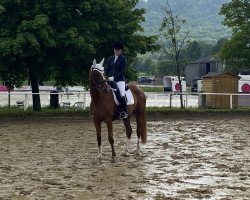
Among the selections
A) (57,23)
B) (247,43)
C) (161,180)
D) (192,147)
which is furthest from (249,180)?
(247,43)

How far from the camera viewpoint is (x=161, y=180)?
8812 mm

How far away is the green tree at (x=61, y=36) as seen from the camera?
22.0 m

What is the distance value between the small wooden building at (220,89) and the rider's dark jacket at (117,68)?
59.0ft

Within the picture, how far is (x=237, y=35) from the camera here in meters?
35.5

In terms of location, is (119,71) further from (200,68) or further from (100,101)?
(200,68)

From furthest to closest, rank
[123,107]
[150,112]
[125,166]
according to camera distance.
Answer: [150,112]
[123,107]
[125,166]

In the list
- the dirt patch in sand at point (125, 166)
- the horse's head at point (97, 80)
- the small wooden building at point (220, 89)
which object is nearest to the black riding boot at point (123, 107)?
the horse's head at point (97, 80)

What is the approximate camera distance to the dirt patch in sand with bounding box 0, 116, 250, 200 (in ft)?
25.6

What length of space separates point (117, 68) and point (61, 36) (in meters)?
11.2

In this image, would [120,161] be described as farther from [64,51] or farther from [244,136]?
[64,51]

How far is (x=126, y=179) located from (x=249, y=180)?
223 centimetres

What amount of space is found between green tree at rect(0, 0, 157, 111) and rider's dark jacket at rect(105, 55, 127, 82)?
9858mm

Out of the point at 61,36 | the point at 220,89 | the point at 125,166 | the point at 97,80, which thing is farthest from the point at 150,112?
the point at 125,166

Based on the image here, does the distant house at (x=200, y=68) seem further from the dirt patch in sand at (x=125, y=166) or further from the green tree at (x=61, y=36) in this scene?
the dirt patch in sand at (x=125, y=166)
